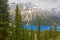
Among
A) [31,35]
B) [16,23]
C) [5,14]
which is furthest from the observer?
[31,35]

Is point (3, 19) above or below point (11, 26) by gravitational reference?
above

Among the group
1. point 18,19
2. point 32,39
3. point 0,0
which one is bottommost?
point 32,39

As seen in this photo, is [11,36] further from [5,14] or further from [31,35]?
[31,35]

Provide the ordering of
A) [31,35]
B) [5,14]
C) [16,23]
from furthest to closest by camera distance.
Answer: [31,35] → [5,14] → [16,23]

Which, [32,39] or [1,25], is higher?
[1,25]

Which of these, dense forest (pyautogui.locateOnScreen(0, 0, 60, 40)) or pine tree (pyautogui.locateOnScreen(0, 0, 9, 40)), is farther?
pine tree (pyautogui.locateOnScreen(0, 0, 9, 40))

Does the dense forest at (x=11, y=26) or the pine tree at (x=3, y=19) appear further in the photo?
the pine tree at (x=3, y=19)

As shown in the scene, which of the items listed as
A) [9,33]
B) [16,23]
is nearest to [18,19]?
[16,23]

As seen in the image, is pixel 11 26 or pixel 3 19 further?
pixel 3 19
